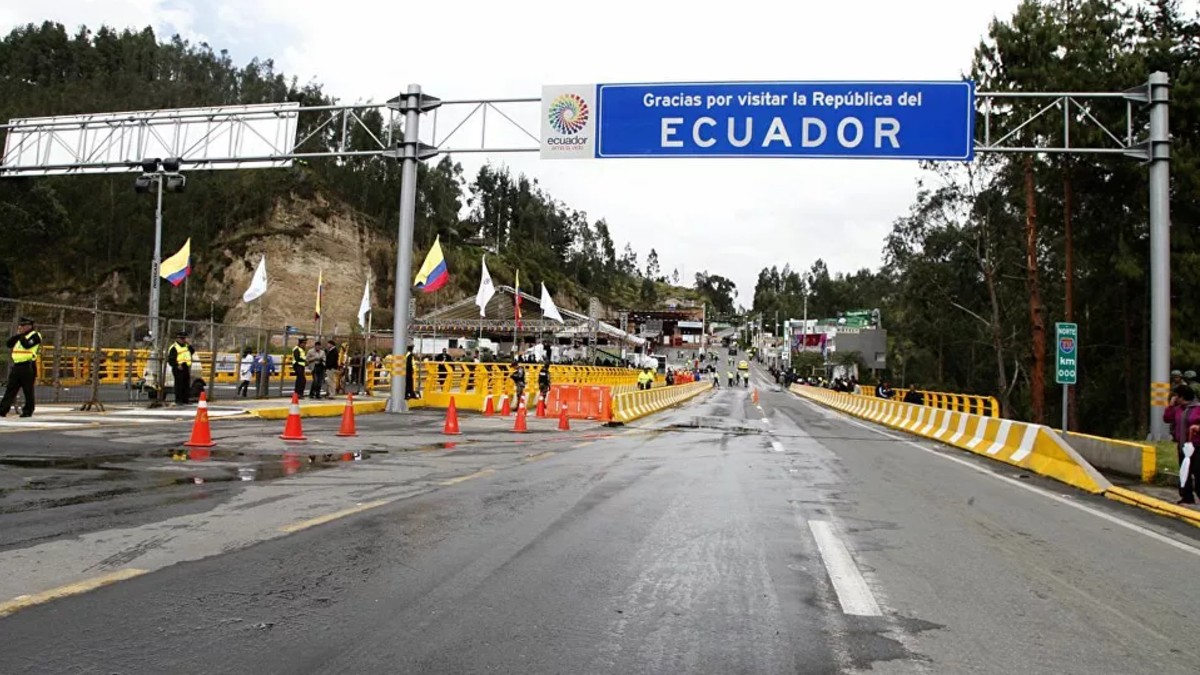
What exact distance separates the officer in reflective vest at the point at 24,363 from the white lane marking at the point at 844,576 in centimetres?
1302

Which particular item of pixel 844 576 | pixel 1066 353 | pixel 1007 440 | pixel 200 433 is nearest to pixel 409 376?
pixel 200 433

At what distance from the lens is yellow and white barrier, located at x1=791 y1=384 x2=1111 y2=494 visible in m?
11.9

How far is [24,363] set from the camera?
13953mm

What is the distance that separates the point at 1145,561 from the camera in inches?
268

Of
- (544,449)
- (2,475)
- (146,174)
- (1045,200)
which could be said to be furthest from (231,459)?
(1045,200)

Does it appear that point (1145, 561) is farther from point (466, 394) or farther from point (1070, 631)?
point (466, 394)

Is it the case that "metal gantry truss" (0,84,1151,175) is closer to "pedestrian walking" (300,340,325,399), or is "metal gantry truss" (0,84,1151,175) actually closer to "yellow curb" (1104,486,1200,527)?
"pedestrian walking" (300,340,325,399)

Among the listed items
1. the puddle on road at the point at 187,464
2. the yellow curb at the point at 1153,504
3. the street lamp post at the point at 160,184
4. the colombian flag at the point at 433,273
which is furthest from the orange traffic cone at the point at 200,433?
the colombian flag at the point at 433,273

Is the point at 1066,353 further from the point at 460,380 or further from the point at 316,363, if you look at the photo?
the point at 460,380

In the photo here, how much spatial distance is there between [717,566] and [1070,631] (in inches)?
85.5

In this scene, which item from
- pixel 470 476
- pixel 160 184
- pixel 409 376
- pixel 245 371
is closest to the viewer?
pixel 470 476

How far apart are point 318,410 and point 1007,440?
1505 centimetres

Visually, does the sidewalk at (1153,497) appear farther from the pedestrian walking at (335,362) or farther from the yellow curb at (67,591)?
the pedestrian walking at (335,362)

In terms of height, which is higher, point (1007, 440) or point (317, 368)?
point (317, 368)
